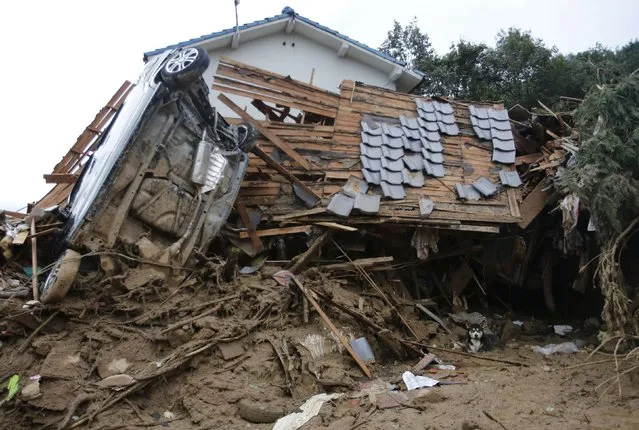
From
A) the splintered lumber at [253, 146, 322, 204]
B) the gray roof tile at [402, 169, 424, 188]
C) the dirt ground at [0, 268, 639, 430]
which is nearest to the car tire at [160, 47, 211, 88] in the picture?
the splintered lumber at [253, 146, 322, 204]

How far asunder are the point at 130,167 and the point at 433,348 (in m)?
4.98

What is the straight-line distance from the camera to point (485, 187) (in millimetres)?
9305

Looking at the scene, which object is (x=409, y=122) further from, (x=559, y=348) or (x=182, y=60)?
(x=559, y=348)

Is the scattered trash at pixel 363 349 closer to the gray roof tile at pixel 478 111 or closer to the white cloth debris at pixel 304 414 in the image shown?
the white cloth debris at pixel 304 414

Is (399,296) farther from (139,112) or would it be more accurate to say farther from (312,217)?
(139,112)

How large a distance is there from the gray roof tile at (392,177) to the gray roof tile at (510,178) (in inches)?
79.1

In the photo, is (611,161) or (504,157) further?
(504,157)

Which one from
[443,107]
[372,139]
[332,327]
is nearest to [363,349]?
[332,327]

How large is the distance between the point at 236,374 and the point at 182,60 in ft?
14.9

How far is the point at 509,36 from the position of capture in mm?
17078

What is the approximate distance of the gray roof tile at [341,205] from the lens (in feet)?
27.8

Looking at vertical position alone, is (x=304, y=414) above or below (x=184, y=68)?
below

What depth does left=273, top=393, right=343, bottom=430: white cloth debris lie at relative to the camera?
4.89 meters

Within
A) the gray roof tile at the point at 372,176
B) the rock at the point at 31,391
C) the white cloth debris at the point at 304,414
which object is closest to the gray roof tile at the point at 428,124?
the gray roof tile at the point at 372,176
